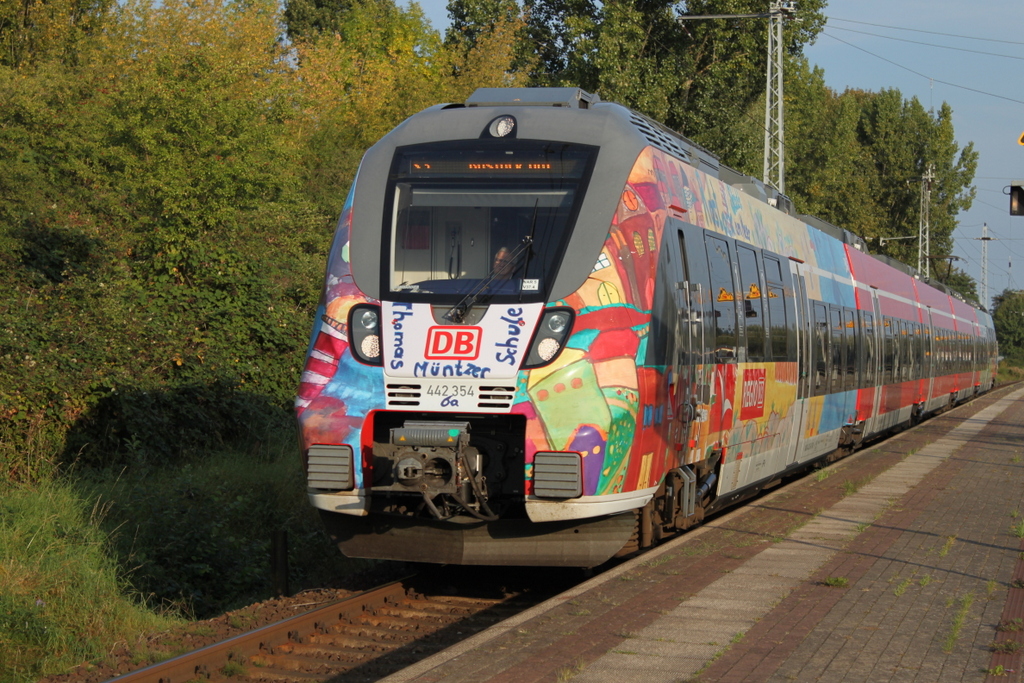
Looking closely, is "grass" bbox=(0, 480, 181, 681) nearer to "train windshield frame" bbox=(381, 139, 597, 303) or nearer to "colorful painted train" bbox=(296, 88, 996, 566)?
"colorful painted train" bbox=(296, 88, 996, 566)

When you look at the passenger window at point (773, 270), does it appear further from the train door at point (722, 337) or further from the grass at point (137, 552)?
the grass at point (137, 552)

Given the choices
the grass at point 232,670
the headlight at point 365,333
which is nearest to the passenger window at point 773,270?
the headlight at point 365,333

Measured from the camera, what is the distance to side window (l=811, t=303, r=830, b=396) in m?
15.0

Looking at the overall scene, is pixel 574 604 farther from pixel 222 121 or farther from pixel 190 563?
pixel 222 121

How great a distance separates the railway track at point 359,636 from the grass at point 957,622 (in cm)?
319

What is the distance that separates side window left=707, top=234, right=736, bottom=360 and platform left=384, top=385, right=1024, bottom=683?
178 cm

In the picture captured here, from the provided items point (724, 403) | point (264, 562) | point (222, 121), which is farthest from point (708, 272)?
point (222, 121)

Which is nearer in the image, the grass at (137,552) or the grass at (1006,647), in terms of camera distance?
the grass at (1006,647)

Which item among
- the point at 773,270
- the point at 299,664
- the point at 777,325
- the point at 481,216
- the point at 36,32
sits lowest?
the point at 299,664

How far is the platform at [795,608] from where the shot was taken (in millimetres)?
6141

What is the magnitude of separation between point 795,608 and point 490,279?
310 centimetres

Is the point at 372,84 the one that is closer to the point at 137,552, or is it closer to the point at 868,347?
the point at 868,347

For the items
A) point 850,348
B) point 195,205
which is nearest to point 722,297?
point 850,348

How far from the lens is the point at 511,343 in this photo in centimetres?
803
